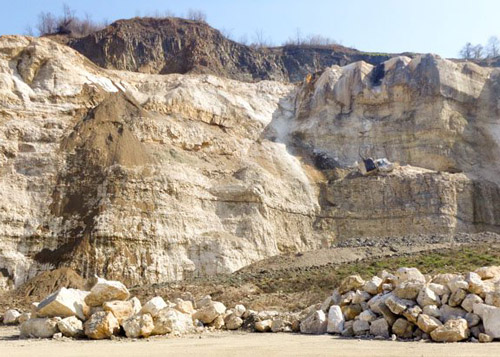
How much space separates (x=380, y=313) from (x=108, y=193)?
1775cm

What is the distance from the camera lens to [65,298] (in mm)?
12031

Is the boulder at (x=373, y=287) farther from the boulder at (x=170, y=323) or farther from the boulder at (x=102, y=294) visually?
the boulder at (x=102, y=294)

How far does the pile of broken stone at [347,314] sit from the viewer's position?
9969mm

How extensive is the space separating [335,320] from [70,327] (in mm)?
5275

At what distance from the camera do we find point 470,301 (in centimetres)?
1002

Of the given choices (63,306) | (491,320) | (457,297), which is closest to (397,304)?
(457,297)

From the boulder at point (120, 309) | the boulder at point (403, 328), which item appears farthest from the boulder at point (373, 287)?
the boulder at point (120, 309)

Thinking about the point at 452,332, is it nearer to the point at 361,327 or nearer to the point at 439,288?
the point at 439,288

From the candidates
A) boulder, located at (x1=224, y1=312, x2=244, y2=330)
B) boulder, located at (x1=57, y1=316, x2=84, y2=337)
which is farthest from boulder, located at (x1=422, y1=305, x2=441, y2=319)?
→ boulder, located at (x1=57, y1=316, x2=84, y2=337)

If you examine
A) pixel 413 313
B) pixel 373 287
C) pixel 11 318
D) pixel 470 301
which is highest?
pixel 373 287

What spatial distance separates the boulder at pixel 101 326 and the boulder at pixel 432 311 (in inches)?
235

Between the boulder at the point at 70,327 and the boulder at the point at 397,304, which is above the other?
the boulder at the point at 397,304

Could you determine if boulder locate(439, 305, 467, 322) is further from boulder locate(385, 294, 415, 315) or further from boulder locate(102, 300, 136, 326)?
boulder locate(102, 300, 136, 326)

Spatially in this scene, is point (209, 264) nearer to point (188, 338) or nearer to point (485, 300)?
point (188, 338)
